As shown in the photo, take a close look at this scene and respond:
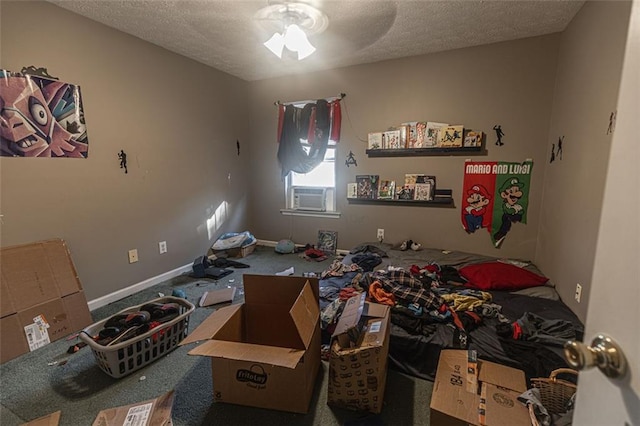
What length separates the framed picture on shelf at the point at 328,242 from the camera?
12.8 ft

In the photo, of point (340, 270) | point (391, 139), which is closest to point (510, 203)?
point (391, 139)

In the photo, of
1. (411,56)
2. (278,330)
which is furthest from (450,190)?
(278,330)

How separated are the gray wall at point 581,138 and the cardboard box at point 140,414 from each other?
2513 millimetres

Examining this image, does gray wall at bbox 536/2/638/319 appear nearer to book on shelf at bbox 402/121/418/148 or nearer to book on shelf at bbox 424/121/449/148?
book on shelf at bbox 424/121/449/148

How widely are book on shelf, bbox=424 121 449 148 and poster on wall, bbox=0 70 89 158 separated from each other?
3.27 metres

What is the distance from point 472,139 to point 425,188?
69 centimetres

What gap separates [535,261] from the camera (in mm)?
2920

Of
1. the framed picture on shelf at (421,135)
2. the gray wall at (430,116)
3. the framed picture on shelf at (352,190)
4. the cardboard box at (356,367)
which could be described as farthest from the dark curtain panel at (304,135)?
the cardboard box at (356,367)

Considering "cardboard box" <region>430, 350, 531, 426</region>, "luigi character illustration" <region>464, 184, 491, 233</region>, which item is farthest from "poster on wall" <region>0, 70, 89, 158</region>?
"luigi character illustration" <region>464, 184, 491, 233</region>

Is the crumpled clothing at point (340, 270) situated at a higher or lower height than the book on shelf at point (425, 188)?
lower

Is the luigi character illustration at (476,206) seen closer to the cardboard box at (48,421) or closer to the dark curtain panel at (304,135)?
the dark curtain panel at (304,135)

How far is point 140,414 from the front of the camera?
4.58 feet

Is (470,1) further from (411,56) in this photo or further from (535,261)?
(535,261)

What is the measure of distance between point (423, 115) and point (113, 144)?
3143 millimetres
